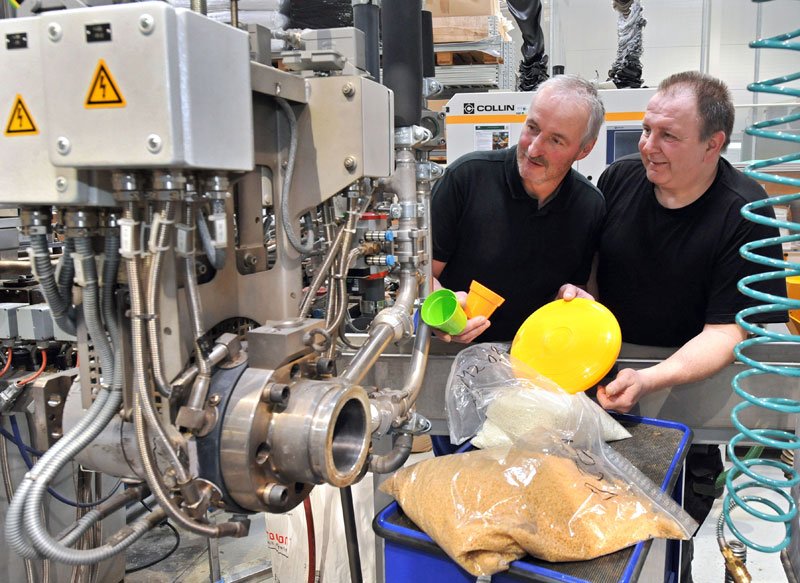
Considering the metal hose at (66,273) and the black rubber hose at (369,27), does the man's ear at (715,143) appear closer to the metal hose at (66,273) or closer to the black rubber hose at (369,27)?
the black rubber hose at (369,27)

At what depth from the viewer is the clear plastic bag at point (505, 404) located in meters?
1.27

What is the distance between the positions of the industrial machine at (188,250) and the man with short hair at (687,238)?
0.76 meters

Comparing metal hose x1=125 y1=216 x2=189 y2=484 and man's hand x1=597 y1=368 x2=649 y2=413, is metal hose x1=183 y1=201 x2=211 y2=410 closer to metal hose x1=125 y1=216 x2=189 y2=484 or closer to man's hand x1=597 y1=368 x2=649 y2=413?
metal hose x1=125 y1=216 x2=189 y2=484

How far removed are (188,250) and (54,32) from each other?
0.27 metres

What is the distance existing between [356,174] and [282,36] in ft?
0.92

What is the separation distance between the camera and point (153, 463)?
82 cm

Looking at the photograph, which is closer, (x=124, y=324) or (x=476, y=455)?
(x=124, y=324)

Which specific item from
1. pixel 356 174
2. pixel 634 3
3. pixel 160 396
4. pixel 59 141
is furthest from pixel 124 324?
pixel 634 3

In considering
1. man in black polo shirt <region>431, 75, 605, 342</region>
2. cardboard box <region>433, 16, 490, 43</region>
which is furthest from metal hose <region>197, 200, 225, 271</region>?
cardboard box <region>433, 16, 490, 43</region>

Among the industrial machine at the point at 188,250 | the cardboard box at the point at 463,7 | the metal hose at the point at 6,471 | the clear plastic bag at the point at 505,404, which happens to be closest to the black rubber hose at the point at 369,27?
the industrial machine at the point at 188,250

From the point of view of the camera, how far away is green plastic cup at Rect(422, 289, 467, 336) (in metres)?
1.42

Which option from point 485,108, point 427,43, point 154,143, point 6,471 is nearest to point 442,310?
point 427,43

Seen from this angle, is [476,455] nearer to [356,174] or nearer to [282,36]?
[356,174]

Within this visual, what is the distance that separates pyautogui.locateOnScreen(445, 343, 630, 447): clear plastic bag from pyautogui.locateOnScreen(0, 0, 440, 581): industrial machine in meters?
0.21
